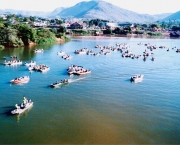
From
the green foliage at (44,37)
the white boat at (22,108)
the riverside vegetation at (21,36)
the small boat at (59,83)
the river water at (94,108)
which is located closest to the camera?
the river water at (94,108)

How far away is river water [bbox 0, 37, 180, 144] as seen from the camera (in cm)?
2258

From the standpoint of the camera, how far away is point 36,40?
7894cm

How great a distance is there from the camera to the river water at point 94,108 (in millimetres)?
22578

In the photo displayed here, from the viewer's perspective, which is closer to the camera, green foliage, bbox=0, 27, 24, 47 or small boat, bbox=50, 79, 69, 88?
small boat, bbox=50, 79, 69, 88

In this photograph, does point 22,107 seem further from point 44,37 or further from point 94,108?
point 44,37

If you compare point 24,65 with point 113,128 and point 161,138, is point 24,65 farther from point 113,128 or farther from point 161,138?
point 161,138

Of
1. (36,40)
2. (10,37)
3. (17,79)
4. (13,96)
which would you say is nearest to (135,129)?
(13,96)

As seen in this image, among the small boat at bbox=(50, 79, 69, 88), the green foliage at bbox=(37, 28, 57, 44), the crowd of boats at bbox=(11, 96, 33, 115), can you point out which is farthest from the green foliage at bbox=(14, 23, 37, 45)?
the crowd of boats at bbox=(11, 96, 33, 115)

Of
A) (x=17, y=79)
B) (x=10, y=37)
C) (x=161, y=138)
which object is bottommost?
(x=161, y=138)

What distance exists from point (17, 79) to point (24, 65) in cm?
1277

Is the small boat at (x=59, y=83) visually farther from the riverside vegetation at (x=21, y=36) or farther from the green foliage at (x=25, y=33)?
the green foliage at (x=25, y=33)

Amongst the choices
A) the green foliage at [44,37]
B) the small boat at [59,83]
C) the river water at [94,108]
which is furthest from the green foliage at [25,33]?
the small boat at [59,83]

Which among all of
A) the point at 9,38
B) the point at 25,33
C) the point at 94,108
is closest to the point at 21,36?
the point at 25,33

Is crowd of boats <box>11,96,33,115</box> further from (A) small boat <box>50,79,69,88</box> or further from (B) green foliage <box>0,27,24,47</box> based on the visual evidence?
(B) green foliage <box>0,27,24,47</box>
